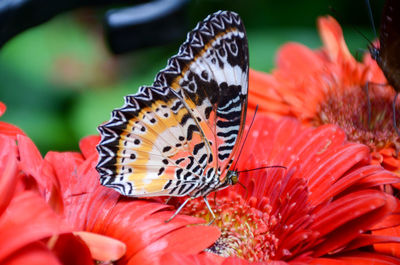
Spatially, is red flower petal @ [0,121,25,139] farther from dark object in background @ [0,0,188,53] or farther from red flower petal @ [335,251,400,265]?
red flower petal @ [335,251,400,265]

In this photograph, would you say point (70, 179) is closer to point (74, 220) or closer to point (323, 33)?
point (74, 220)

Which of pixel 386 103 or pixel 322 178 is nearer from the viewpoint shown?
pixel 322 178

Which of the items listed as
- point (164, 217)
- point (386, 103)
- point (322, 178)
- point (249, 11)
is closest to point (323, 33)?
point (386, 103)

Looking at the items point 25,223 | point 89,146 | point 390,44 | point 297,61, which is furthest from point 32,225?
point 297,61

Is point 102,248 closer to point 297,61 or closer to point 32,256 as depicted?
point 32,256

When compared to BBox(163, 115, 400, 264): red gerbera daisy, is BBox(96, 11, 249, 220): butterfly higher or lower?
higher

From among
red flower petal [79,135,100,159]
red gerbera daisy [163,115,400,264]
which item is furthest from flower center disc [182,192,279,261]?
red flower petal [79,135,100,159]

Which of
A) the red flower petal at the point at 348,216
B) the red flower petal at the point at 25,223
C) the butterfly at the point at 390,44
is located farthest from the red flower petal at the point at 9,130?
the butterfly at the point at 390,44

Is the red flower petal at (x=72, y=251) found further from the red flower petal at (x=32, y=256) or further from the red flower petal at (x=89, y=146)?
the red flower petal at (x=89, y=146)

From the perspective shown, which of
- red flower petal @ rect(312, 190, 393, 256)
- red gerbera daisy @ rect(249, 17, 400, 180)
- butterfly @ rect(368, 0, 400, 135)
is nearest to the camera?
red flower petal @ rect(312, 190, 393, 256)
